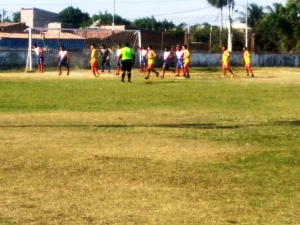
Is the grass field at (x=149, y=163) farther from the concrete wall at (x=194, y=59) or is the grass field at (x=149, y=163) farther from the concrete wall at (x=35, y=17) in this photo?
the concrete wall at (x=35, y=17)

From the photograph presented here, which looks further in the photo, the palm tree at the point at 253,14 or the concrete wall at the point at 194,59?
the palm tree at the point at 253,14

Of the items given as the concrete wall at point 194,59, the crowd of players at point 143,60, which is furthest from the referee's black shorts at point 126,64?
the concrete wall at point 194,59

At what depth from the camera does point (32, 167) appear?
1153 cm

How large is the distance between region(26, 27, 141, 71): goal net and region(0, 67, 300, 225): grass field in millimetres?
25240

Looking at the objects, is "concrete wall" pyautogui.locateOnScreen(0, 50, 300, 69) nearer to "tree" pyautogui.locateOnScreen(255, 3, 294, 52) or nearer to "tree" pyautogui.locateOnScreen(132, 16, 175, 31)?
"tree" pyautogui.locateOnScreen(255, 3, 294, 52)

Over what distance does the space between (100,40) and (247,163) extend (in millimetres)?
47101

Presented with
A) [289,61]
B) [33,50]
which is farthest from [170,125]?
[289,61]

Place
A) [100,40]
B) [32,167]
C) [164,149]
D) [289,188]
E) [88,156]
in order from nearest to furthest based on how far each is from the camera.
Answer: [289,188]
[32,167]
[88,156]
[164,149]
[100,40]

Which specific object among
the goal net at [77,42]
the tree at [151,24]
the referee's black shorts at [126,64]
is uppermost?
the tree at [151,24]

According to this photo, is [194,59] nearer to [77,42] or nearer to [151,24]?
[77,42]

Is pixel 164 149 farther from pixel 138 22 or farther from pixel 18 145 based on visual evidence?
pixel 138 22

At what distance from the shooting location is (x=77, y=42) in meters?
60.1

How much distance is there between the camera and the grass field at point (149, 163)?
880cm

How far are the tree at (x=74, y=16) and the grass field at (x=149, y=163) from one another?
93899mm
